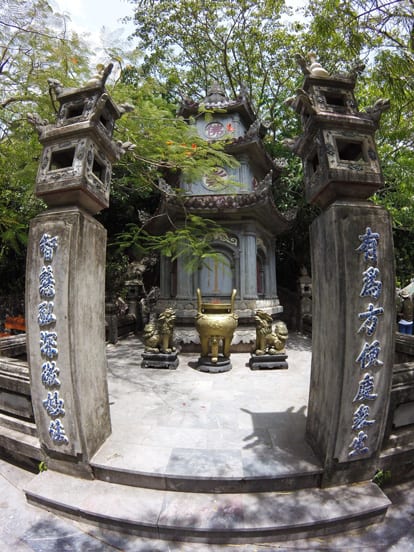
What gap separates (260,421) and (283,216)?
7523 mm

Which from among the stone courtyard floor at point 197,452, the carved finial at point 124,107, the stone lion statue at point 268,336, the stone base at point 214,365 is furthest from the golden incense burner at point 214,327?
the carved finial at point 124,107

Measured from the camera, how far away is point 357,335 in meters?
2.83

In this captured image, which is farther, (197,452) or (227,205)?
(227,205)

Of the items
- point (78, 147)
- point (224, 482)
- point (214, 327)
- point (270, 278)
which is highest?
point (78, 147)

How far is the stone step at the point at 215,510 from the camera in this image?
2500mm

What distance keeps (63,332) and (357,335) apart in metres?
2.84

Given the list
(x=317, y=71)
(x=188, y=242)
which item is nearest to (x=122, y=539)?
(x=317, y=71)

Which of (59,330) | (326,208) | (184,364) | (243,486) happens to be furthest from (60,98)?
(184,364)

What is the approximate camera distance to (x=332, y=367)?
298cm

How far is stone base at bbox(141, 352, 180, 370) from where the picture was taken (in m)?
6.94

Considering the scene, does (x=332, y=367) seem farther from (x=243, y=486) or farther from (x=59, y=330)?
(x=59, y=330)

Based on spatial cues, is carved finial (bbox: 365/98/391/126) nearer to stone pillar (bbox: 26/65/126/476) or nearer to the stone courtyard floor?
stone pillar (bbox: 26/65/126/476)

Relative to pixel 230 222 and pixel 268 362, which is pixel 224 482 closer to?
pixel 268 362

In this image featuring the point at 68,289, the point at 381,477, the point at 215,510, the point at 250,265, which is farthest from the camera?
the point at 250,265
